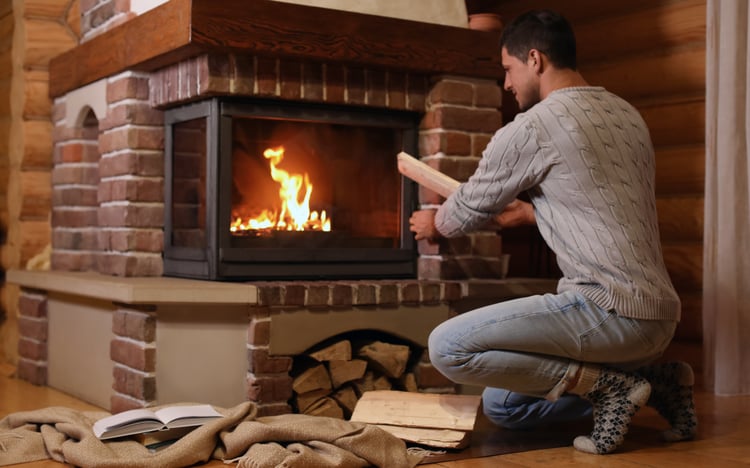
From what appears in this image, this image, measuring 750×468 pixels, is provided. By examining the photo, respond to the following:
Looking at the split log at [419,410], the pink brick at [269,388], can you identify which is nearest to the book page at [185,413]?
the pink brick at [269,388]

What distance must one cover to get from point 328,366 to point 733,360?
159 cm

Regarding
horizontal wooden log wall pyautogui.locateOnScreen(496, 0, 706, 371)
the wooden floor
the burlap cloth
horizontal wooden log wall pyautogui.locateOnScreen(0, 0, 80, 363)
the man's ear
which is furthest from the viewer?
horizontal wooden log wall pyautogui.locateOnScreen(0, 0, 80, 363)

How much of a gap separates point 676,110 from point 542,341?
1.84 m

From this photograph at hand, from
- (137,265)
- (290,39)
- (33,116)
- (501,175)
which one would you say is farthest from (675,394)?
(33,116)

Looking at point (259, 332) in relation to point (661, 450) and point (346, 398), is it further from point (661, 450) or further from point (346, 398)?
point (661, 450)

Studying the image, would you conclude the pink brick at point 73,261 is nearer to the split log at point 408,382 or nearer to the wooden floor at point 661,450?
the wooden floor at point 661,450

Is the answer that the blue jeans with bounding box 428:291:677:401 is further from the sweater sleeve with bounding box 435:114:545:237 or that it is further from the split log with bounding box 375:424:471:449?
the sweater sleeve with bounding box 435:114:545:237

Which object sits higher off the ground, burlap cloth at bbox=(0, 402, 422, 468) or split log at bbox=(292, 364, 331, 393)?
split log at bbox=(292, 364, 331, 393)

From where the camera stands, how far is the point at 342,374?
3.56 metres

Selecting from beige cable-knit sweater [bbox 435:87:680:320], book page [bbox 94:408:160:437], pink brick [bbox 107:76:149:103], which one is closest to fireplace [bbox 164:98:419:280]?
pink brick [bbox 107:76:149:103]

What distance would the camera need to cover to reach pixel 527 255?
4895 mm

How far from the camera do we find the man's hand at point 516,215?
132 inches

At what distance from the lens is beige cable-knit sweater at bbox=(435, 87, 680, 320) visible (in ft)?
9.29

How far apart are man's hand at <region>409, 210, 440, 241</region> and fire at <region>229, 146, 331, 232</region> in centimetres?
35
